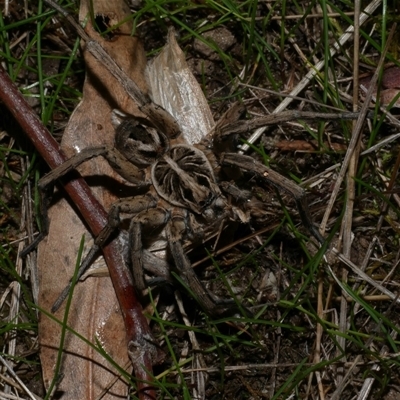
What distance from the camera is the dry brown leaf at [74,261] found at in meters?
2.48

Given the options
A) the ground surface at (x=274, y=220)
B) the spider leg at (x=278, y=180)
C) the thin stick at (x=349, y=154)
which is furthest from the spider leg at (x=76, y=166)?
the thin stick at (x=349, y=154)

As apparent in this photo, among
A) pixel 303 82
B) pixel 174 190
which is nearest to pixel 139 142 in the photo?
pixel 174 190

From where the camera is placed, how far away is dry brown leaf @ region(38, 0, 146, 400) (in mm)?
2477

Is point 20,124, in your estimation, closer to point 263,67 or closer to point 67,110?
point 67,110

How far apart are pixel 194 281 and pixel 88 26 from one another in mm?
1046

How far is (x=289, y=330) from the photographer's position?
2572 mm

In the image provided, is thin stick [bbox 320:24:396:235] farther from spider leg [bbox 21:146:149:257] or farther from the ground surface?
spider leg [bbox 21:146:149:257]

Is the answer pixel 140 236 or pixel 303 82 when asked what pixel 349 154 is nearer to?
pixel 303 82

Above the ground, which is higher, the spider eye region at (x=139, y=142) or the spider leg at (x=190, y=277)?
the spider eye region at (x=139, y=142)

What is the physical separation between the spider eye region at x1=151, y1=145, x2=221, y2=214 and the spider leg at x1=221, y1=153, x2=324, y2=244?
10 centimetres

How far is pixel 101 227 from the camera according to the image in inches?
97.4

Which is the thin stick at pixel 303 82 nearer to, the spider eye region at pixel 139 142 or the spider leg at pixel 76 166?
the spider eye region at pixel 139 142

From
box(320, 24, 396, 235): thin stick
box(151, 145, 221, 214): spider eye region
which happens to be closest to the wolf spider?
box(151, 145, 221, 214): spider eye region

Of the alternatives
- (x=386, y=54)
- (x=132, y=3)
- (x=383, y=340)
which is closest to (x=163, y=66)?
(x=132, y=3)
